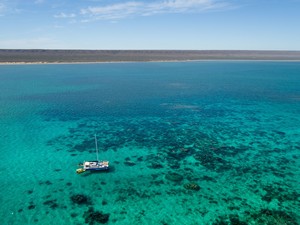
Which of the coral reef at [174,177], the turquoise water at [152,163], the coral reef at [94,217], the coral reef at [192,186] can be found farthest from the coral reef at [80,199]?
the coral reef at [192,186]

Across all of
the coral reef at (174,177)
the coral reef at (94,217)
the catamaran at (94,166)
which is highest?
the catamaran at (94,166)

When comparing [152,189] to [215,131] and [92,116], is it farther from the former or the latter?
[92,116]

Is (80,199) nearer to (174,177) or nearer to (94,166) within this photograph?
(94,166)

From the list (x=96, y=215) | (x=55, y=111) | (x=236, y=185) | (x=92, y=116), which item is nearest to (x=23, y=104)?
Answer: (x=55, y=111)

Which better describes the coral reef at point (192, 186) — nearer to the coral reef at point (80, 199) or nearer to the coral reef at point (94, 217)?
the coral reef at point (94, 217)

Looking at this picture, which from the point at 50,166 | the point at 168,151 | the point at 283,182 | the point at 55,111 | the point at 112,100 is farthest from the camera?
the point at 112,100

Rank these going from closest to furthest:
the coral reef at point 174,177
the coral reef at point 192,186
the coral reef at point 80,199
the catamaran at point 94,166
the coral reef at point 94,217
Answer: the coral reef at point 94,217 → the coral reef at point 80,199 → the coral reef at point 192,186 → the coral reef at point 174,177 → the catamaran at point 94,166

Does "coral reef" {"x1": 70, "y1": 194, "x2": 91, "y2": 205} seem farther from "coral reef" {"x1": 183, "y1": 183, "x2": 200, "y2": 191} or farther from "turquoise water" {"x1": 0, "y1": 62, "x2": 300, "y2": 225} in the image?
"coral reef" {"x1": 183, "y1": 183, "x2": 200, "y2": 191}

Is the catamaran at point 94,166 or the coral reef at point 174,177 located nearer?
the coral reef at point 174,177
